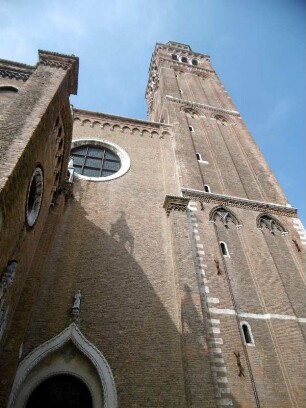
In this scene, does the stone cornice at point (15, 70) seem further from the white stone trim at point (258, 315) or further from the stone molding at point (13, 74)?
the white stone trim at point (258, 315)

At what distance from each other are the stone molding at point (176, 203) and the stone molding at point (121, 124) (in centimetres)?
585

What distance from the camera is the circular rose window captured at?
7.51 metres

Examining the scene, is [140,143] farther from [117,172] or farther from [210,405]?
[210,405]

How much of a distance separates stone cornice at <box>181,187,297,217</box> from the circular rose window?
6592mm

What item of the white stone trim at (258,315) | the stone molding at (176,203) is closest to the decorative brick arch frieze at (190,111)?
A: the stone molding at (176,203)

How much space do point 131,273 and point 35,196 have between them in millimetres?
4134

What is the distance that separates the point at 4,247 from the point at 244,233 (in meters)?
9.46

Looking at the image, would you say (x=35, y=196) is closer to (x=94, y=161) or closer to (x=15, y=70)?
(x=15, y=70)

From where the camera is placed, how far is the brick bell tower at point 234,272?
8.82m

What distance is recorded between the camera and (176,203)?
493 inches

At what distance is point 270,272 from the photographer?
11.9 m

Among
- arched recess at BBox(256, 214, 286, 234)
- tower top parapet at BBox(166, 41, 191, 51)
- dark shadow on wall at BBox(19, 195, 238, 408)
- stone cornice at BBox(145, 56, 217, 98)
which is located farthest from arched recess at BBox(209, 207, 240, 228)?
tower top parapet at BBox(166, 41, 191, 51)

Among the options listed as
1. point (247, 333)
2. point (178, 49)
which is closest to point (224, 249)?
point (247, 333)

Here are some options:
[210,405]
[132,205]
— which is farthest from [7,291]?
[132,205]
